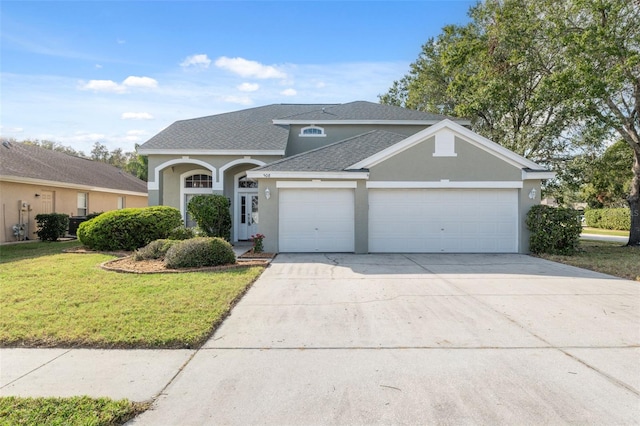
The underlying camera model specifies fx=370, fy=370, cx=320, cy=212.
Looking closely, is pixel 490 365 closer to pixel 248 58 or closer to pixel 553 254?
pixel 553 254

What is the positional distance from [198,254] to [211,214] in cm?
452

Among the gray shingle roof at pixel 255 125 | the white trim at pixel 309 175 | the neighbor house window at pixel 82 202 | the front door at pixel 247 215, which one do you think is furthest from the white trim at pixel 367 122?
the neighbor house window at pixel 82 202

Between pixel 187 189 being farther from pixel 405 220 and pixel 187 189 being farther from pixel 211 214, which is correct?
pixel 405 220

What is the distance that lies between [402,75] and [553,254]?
68.3ft

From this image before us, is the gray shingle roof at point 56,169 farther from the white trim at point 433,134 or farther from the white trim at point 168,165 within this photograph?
the white trim at point 433,134

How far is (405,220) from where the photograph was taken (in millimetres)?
12992

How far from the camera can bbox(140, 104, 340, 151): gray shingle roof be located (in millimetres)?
16062

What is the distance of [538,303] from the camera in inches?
259

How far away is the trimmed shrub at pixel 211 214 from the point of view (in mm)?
13758

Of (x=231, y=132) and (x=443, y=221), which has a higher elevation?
(x=231, y=132)

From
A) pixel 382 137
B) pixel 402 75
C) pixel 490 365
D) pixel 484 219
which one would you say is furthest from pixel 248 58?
pixel 402 75

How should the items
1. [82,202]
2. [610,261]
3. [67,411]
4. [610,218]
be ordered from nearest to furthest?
[67,411]
[610,261]
[82,202]
[610,218]

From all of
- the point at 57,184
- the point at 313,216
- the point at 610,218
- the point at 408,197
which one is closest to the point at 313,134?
the point at 313,216

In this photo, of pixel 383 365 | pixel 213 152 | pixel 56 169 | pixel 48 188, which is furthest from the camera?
pixel 56 169
